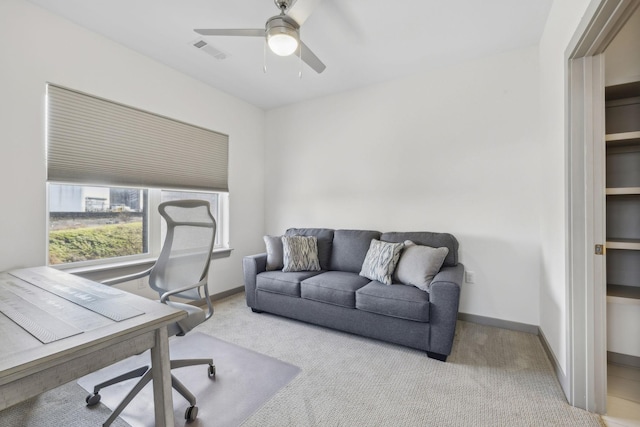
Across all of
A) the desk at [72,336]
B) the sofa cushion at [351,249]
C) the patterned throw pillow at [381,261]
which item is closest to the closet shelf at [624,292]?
the patterned throw pillow at [381,261]

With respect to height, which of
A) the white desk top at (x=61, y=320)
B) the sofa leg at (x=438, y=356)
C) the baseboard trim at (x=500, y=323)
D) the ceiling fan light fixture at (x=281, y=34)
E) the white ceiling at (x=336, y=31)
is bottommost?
the sofa leg at (x=438, y=356)

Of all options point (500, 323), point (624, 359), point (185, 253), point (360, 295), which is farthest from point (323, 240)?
point (624, 359)

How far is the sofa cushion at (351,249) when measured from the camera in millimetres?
3074

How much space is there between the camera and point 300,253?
3137 mm

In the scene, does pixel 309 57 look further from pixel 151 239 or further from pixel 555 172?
pixel 151 239

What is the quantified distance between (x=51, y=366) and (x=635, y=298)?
2778 mm

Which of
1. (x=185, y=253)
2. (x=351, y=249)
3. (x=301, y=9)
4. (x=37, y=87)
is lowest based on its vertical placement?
(x=351, y=249)

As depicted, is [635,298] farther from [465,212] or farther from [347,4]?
[347,4]

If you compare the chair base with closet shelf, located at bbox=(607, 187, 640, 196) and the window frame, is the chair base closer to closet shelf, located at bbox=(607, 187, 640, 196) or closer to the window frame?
the window frame

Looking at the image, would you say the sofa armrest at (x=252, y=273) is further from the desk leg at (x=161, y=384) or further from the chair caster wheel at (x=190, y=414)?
the desk leg at (x=161, y=384)

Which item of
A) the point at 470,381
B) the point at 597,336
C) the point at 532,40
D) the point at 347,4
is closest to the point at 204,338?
the point at 470,381

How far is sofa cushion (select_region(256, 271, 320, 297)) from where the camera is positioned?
2.80m

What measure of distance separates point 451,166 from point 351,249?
1.38 meters

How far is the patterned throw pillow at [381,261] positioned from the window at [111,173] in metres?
2.10
